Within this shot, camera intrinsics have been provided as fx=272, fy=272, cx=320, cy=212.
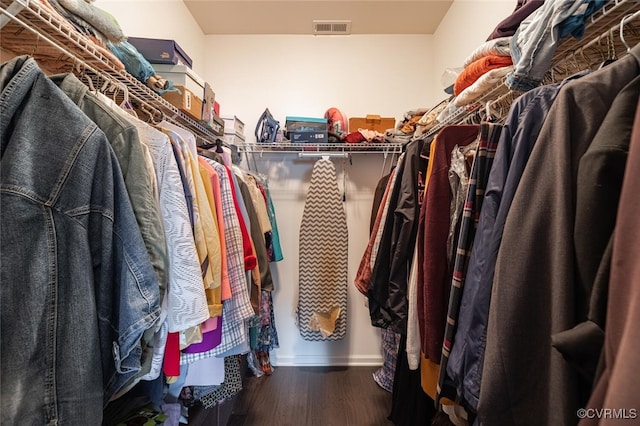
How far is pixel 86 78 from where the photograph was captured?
83cm

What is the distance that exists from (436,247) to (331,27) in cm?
196

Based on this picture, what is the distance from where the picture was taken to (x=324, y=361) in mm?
2158

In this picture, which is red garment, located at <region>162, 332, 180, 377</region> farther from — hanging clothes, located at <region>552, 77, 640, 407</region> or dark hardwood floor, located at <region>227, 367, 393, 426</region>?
dark hardwood floor, located at <region>227, 367, 393, 426</region>

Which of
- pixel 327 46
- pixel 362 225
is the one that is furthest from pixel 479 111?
pixel 327 46

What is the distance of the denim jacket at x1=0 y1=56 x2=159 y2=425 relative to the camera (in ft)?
1.47

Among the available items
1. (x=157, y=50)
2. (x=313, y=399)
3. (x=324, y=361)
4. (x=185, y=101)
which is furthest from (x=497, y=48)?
(x=324, y=361)

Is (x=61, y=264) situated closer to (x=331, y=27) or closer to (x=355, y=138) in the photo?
(x=355, y=138)

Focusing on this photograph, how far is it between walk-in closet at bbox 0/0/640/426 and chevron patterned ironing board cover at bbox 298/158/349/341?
423mm

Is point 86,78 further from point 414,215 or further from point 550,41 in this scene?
point 550,41

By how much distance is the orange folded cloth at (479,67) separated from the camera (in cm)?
91

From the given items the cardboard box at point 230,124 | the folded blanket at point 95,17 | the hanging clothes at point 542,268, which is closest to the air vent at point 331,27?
the cardboard box at point 230,124

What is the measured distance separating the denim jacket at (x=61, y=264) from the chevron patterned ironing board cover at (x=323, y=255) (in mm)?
1419

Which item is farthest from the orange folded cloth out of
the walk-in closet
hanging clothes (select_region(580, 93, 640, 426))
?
hanging clothes (select_region(580, 93, 640, 426))

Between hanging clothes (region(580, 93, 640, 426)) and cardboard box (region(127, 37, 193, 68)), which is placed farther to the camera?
cardboard box (region(127, 37, 193, 68))
